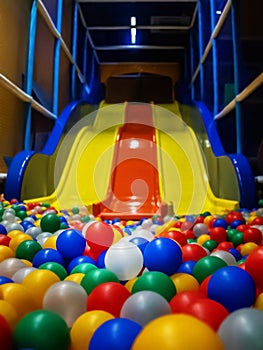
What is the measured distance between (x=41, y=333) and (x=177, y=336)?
16cm

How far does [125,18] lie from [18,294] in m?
4.69

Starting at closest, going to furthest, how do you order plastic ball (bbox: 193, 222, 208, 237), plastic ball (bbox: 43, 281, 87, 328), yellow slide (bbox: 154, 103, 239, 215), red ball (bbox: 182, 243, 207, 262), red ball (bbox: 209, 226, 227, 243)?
1. plastic ball (bbox: 43, 281, 87, 328)
2. red ball (bbox: 182, 243, 207, 262)
3. red ball (bbox: 209, 226, 227, 243)
4. plastic ball (bbox: 193, 222, 208, 237)
5. yellow slide (bbox: 154, 103, 239, 215)

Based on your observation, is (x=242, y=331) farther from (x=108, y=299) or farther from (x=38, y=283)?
(x=38, y=283)

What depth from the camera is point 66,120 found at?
10.5 feet

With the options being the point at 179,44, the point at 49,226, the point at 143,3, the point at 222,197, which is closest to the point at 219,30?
the point at 143,3

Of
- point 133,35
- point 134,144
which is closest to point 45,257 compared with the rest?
point 134,144

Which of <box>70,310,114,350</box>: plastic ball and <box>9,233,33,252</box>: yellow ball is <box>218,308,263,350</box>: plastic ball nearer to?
<box>70,310,114,350</box>: plastic ball

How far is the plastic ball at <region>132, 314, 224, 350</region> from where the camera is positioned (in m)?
0.30

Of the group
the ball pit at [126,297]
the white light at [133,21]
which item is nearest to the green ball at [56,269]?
the ball pit at [126,297]

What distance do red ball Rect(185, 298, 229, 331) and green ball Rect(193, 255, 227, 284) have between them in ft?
0.63

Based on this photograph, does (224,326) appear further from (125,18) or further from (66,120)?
(125,18)

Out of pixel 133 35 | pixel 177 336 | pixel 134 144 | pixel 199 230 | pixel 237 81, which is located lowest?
pixel 199 230

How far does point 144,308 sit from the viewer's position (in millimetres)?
445

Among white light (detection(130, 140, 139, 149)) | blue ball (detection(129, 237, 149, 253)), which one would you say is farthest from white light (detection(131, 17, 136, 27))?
blue ball (detection(129, 237, 149, 253))
